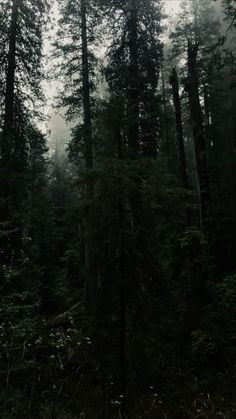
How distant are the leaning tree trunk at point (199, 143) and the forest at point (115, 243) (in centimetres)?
6

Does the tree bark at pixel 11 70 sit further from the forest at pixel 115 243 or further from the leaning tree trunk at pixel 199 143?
the leaning tree trunk at pixel 199 143

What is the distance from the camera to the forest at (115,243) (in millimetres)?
7895

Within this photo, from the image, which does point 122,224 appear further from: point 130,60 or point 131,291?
point 130,60

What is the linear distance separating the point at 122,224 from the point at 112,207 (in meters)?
0.43

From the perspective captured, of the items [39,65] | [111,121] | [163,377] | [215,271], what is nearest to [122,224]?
[111,121]

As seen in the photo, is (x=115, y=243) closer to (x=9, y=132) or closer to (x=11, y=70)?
(x=9, y=132)

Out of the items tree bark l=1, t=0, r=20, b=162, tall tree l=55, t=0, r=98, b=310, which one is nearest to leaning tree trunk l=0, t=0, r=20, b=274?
tree bark l=1, t=0, r=20, b=162

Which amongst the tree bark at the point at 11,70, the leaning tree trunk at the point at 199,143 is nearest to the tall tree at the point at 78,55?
the tree bark at the point at 11,70

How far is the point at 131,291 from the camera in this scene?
7762mm

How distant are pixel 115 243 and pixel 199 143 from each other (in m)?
10.9

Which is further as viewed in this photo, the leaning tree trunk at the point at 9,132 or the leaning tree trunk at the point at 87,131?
the leaning tree trunk at the point at 87,131

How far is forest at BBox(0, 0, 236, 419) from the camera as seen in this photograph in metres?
7.89

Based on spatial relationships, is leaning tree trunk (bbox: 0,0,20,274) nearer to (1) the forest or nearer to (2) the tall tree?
(1) the forest

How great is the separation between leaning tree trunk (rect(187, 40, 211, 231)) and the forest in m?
0.06
